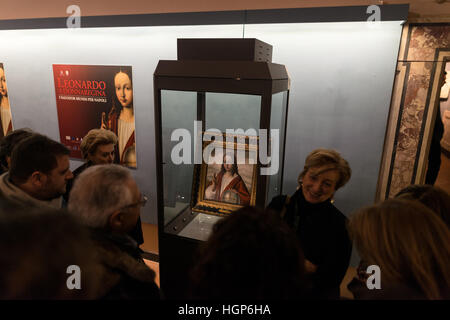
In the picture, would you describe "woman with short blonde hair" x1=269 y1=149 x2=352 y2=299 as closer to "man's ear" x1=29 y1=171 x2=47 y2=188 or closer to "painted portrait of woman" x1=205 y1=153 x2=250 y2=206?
"painted portrait of woman" x1=205 y1=153 x2=250 y2=206

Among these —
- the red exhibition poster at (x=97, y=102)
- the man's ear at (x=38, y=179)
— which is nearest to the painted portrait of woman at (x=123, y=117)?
the red exhibition poster at (x=97, y=102)

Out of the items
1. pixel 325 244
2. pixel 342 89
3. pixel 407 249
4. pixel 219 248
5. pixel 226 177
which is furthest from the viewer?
pixel 342 89

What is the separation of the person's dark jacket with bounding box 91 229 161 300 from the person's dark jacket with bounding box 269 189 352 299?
37.7 inches

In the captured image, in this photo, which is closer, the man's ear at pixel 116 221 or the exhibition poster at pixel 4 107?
the man's ear at pixel 116 221

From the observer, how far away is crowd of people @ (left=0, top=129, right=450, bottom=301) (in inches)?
33.1

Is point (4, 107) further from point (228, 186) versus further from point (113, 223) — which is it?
point (113, 223)

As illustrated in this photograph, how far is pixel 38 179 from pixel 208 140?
1.17 metres

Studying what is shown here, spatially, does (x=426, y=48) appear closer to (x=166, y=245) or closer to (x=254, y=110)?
(x=254, y=110)

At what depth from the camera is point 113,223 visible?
1313 mm

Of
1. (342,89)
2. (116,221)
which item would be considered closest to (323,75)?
(342,89)

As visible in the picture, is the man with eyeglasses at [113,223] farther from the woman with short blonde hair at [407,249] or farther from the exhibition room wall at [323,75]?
the exhibition room wall at [323,75]

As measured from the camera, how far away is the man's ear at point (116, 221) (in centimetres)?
130

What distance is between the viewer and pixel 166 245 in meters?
2.30

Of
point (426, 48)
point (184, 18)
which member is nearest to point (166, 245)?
point (184, 18)
